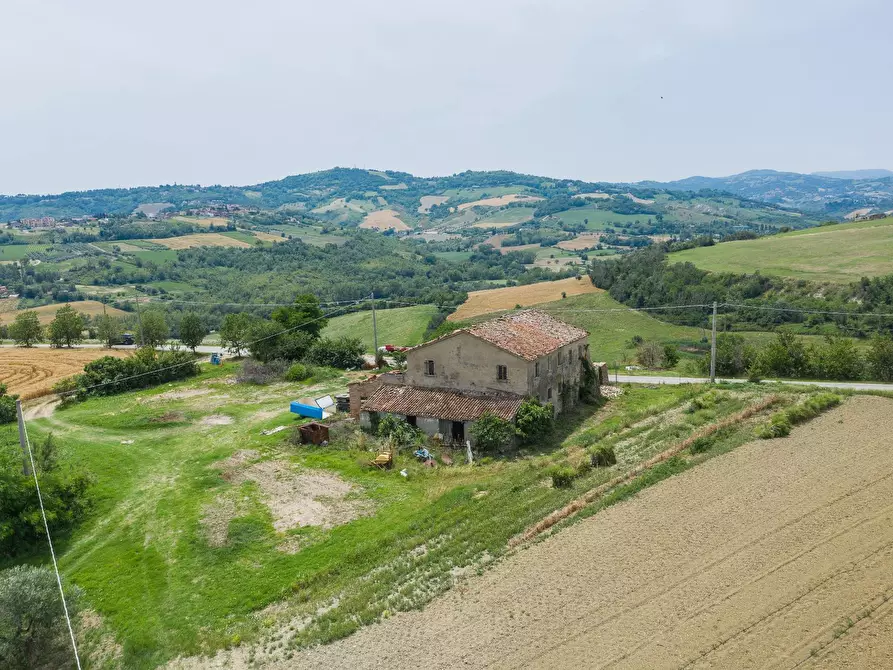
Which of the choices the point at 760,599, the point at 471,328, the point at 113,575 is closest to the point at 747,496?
the point at 760,599

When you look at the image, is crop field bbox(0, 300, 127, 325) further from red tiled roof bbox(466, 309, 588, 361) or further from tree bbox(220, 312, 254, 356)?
red tiled roof bbox(466, 309, 588, 361)

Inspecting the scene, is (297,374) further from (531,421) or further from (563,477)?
(563,477)

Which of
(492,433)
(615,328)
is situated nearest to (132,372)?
(492,433)

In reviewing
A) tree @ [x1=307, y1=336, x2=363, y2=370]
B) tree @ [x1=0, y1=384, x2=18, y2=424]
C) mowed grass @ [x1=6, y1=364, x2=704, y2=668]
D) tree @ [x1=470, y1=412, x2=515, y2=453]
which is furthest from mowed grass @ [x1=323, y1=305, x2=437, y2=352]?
tree @ [x1=470, y1=412, x2=515, y2=453]

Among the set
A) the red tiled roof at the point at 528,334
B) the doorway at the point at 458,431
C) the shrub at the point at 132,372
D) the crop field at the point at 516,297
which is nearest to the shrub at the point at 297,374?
the shrub at the point at 132,372

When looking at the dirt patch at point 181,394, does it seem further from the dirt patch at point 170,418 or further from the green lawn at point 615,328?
the green lawn at point 615,328
